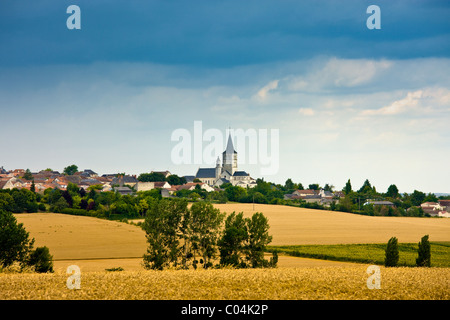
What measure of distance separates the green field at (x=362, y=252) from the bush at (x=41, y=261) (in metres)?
30.2

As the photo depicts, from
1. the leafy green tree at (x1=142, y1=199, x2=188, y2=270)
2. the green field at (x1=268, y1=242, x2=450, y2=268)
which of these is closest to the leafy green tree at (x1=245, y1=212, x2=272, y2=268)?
the leafy green tree at (x1=142, y1=199, x2=188, y2=270)

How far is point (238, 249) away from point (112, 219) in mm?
66019

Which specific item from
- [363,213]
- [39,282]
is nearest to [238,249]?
[39,282]

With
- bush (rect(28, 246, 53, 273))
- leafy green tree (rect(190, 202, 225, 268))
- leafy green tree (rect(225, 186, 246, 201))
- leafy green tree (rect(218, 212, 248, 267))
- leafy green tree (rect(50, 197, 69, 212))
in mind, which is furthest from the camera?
leafy green tree (rect(225, 186, 246, 201))

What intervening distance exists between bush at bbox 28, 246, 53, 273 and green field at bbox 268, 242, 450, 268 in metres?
30.2

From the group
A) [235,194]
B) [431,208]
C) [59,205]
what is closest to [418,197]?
[431,208]

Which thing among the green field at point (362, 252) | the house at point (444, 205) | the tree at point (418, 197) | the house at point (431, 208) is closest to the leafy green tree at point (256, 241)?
the green field at point (362, 252)

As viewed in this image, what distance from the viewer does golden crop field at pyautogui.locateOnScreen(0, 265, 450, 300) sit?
2155cm

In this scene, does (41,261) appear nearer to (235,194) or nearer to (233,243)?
(233,243)

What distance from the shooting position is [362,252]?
6197 centimetres

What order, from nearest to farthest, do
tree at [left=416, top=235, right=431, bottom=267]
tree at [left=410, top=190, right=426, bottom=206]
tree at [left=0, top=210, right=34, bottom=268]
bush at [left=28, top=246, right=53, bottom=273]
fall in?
bush at [left=28, top=246, right=53, bottom=273]
tree at [left=0, top=210, right=34, bottom=268]
tree at [left=416, top=235, right=431, bottom=267]
tree at [left=410, top=190, right=426, bottom=206]

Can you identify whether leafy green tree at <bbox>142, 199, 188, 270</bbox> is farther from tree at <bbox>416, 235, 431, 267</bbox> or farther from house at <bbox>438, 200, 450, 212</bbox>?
house at <bbox>438, 200, 450, 212</bbox>

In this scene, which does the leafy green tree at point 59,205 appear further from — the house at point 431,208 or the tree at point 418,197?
the tree at point 418,197
